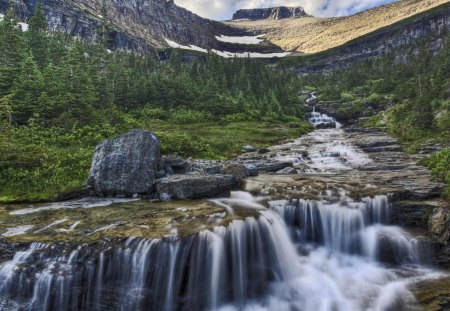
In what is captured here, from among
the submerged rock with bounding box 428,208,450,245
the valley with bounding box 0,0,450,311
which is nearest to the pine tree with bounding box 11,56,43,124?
the valley with bounding box 0,0,450,311

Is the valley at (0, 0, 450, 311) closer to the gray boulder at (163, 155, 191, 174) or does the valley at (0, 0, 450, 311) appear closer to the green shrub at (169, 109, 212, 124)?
the gray boulder at (163, 155, 191, 174)

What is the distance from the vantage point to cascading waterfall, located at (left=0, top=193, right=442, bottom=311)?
11.1m

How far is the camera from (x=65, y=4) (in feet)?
531

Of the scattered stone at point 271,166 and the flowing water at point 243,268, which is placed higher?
the scattered stone at point 271,166

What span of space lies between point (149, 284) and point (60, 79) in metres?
36.3

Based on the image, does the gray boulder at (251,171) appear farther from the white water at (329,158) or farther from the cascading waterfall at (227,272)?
the cascading waterfall at (227,272)

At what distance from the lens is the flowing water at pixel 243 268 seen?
11148 millimetres

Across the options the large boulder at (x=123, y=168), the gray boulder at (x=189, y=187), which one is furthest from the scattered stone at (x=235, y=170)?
the large boulder at (x=123, y=168)

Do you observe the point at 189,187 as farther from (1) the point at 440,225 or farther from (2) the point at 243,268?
(1) the point at 440,225

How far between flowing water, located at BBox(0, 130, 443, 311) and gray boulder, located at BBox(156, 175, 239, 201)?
289 cm

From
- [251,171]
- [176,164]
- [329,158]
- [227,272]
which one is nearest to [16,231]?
[227,272]

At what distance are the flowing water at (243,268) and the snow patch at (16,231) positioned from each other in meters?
0.98

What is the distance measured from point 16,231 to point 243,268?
8.97 m

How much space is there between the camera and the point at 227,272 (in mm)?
12766
